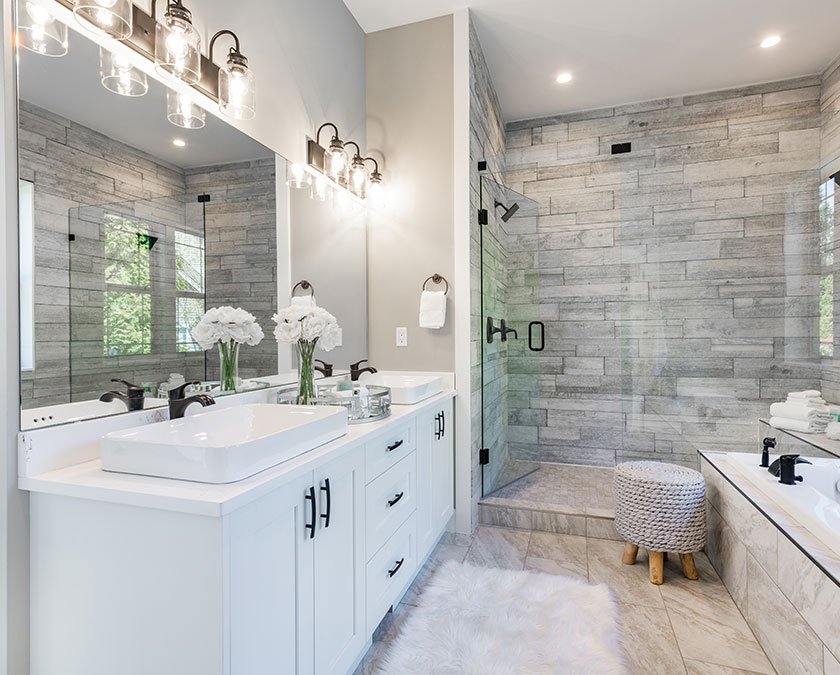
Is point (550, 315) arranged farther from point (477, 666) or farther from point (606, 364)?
point (477, 666)

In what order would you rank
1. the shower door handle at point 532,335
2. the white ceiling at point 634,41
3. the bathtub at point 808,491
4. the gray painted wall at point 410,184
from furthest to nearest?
the shower door handle at point 532,335 → the gray painted wall at point 410,184 → the white ceiling at point 634,41 → the bathtub at point 808,491

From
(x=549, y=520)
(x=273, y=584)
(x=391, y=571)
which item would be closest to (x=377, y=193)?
(x=391, y=571)

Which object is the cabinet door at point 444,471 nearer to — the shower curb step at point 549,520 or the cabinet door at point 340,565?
the shower curb step at point 549,520

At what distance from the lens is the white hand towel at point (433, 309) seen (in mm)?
2742

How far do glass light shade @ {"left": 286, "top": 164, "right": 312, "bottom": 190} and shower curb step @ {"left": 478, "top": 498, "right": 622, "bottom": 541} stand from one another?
2.09m

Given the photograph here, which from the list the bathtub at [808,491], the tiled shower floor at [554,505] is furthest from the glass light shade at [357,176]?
the bathtub at [808,491]

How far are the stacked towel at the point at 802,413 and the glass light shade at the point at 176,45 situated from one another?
336 cm

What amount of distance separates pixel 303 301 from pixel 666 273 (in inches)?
95.3

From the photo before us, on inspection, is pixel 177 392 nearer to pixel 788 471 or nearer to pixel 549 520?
pixel 549 520

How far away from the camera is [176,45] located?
1547mm

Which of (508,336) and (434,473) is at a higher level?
(508,336)

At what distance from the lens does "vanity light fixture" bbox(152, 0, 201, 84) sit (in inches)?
59.4

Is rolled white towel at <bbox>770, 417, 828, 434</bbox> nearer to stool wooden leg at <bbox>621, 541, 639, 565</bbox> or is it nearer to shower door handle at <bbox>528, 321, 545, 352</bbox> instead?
stool wooden leg at <bbox>621, 541, 639, 565</bbox>

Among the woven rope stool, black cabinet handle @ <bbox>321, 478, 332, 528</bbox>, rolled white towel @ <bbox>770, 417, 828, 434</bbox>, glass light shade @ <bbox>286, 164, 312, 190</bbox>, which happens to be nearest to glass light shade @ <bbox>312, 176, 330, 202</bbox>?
glass light shade @ <bbox>286, 164, 312, 190</bbox>
